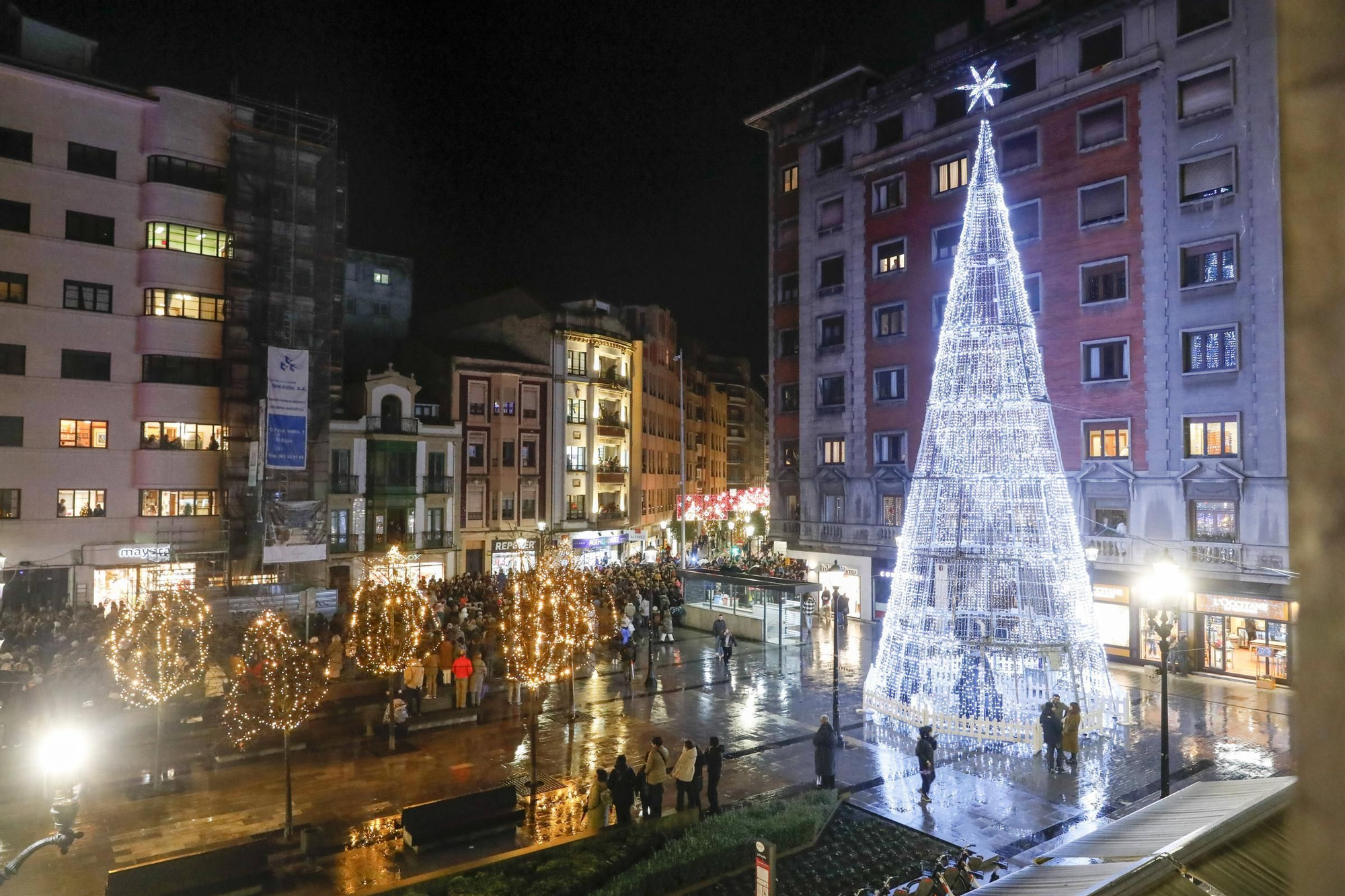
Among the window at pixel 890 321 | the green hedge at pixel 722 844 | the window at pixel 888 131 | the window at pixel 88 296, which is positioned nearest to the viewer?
the green hedge at pixel 722 844

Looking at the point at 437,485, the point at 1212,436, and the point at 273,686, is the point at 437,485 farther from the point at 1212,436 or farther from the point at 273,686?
the point at 1212,436

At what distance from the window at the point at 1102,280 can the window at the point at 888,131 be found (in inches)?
454

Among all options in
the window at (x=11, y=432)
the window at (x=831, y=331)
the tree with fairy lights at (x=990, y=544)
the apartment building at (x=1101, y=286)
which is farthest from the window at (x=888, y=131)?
the window at (x=11, y=432)

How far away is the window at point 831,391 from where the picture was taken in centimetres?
4256

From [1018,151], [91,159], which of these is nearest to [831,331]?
[1018,151]

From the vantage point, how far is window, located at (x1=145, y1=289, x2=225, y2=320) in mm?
39188

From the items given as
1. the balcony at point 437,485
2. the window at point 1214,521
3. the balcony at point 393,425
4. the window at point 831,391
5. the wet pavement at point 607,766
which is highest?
the window at point 831,391

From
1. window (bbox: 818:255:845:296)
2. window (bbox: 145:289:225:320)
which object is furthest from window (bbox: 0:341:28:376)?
window (bbox: 818:255:845:296)

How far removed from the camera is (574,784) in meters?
18.8

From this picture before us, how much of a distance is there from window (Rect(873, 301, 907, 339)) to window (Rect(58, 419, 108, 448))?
35.1 metres

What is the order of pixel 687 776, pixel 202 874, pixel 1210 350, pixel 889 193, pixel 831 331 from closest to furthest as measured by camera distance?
pixel 202 874
pixel 687 776
pixel 1210 350
pixel 889 193
pixel 831 331

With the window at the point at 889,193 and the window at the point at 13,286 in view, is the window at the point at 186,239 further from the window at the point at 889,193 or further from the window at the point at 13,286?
the window at the point at 889,193

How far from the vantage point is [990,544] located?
Result: 2134 centimetres

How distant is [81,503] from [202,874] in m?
31.4
